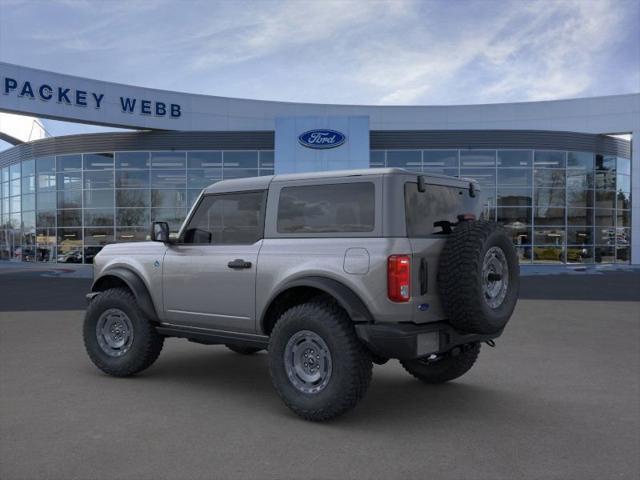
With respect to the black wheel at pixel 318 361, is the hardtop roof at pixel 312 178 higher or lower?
higher

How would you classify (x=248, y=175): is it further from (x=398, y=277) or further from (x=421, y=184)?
(x=398, y=277)

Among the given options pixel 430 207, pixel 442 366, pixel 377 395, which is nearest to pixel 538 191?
pixel 442 366

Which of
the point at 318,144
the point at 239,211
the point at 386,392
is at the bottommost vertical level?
the point at 386,392

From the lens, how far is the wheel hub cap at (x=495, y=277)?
15.8 ft

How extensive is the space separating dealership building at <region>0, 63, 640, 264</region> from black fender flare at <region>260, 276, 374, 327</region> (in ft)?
67.3

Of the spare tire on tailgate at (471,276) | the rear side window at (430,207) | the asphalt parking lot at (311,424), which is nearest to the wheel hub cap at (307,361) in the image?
the asphalt parking lot at (311,424)

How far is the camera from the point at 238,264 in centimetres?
525

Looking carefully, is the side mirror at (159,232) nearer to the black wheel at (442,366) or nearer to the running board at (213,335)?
the running board at (213,335)

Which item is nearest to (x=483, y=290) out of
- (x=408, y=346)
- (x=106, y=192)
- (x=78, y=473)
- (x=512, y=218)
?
(x=408, y=346)

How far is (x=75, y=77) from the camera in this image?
25.5 m

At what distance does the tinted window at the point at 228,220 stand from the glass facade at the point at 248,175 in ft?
69.4

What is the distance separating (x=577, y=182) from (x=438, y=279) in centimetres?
2637

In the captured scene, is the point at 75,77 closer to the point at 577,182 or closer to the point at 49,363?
the point at 49,363

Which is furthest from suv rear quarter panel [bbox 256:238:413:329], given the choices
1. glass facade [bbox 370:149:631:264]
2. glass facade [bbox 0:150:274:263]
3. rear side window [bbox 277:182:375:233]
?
glass facade [bbox 370:149:631:264]
